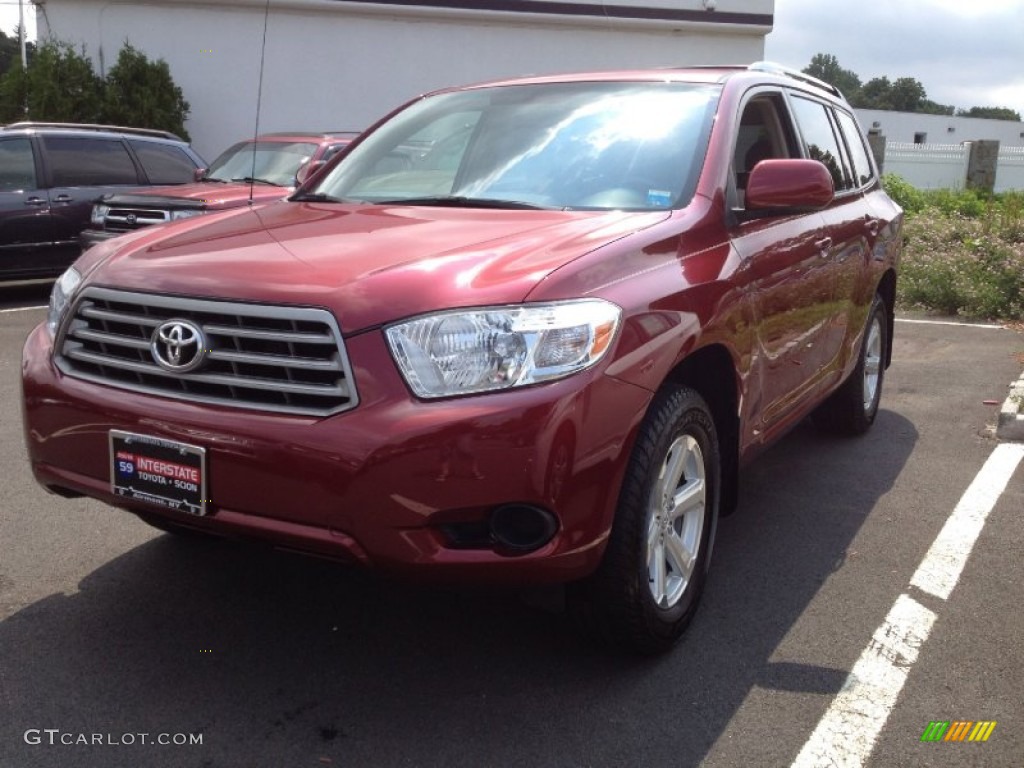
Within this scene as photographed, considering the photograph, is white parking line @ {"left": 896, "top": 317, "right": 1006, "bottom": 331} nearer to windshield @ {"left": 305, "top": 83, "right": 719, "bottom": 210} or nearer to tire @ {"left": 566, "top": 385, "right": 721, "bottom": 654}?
windshield @ {"left": 305, "top": 83, "right": 719, "bottom": 210}

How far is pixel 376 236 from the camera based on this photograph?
10.8 feet

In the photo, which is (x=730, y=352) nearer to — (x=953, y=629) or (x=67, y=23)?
(x=953, y=629)

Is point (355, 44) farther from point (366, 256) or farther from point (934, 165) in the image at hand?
point (366, 256)

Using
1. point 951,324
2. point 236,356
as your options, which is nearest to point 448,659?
point 236,356

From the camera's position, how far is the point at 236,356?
2.84m

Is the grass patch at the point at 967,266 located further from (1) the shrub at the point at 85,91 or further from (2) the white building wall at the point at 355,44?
(1) the shrub at the point at 85,91

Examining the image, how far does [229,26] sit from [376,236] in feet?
59.3

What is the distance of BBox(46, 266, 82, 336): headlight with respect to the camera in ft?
10.9

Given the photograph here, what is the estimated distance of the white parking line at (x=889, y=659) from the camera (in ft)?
9.45

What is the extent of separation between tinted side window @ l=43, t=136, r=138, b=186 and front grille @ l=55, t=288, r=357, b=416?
8294mm

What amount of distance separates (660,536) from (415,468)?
0.94 meters

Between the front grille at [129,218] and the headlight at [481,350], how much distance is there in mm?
7123

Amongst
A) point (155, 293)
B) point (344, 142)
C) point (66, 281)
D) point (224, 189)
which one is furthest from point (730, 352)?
point (344, 142)

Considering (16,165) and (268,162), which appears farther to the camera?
(268,162)
